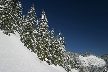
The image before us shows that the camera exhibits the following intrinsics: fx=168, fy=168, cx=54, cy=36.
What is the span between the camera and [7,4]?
167 ft

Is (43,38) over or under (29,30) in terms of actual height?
under

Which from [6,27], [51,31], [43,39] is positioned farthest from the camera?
[51,31]

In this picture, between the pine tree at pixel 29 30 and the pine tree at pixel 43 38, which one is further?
the pine tree at pixel 29 30

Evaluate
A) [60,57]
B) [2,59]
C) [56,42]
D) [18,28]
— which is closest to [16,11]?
[18,28]

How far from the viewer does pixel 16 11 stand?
66562 millimetres

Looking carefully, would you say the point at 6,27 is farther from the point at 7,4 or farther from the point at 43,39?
the point at 43,39

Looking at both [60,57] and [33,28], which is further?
[60,57]

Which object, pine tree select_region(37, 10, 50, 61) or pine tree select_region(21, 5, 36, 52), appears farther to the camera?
pine tree select_region(21, 5, 36, 52)

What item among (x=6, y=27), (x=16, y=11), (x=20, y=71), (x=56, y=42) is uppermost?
(x=16, y=11)

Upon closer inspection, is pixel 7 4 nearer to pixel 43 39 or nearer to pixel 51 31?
pixel 43 39

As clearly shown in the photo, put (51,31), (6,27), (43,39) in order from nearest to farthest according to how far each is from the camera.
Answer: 1. (6,27)
2. (43,39)
3. (51,31)

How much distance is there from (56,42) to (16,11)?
20092 millimetres

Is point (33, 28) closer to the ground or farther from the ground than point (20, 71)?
farther from the ground

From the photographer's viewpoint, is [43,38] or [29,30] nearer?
[43,38]
